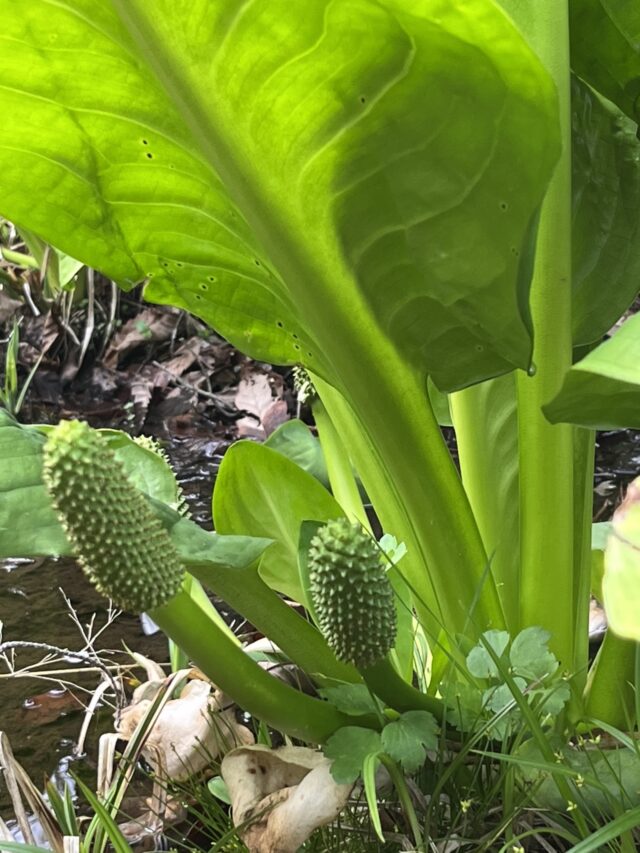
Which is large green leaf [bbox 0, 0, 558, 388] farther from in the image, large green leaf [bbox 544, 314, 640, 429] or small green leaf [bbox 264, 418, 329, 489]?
small green leaf [bbox 264, 418, 329, 489]

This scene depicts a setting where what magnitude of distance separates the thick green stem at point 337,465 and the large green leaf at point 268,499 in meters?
0.15

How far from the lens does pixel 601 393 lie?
48 centimetres

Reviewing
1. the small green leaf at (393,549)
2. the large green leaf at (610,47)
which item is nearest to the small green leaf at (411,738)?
the small green leaf at (393,549)

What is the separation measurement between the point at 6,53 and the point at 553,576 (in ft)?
1.74

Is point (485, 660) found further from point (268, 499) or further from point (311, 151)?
point (311, 151)

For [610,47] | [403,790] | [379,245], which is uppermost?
[610,47]

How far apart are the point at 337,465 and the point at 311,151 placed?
17.9 inches

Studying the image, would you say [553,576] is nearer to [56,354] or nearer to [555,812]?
[555,812]

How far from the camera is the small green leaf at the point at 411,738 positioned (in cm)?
50

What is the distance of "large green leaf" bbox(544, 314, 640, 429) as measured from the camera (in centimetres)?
38

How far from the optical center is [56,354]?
2230 mm

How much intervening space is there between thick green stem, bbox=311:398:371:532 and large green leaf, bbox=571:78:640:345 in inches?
12.2

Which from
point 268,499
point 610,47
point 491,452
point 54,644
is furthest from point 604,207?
point 54,644

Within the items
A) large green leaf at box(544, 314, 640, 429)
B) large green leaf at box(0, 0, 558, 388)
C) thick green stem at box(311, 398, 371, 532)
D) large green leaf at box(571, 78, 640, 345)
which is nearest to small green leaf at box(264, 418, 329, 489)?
thick green stem at box(311, 398, 371, 532)
